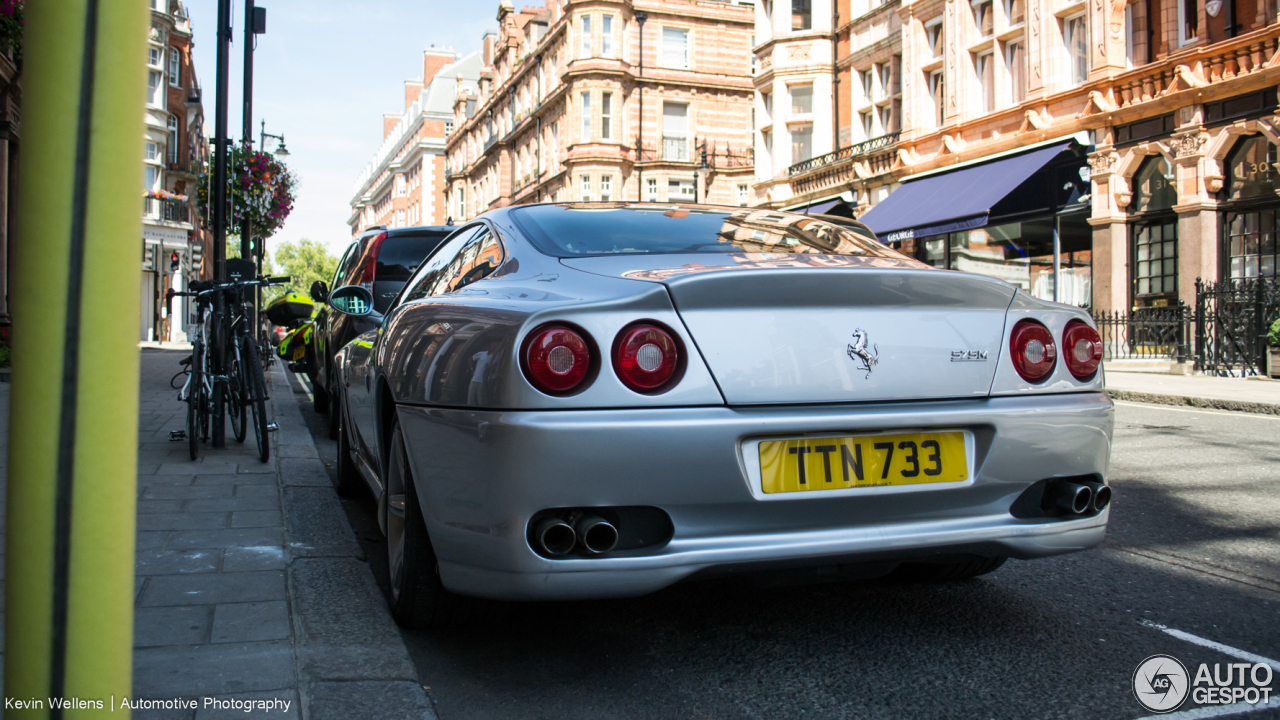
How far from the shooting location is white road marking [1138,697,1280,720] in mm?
2479

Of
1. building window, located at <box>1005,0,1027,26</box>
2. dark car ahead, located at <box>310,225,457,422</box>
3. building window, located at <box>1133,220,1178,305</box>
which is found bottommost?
dark car ahead, located at <box>310,225,457,422</box>

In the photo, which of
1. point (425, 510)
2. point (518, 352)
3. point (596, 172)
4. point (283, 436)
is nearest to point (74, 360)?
point (518, 352)

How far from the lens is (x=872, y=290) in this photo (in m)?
2.66

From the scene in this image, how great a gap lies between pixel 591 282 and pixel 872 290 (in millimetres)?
750

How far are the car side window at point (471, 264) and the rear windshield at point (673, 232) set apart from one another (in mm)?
134

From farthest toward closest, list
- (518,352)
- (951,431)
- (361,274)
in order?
(361,274)
(951,431)
(518,352)

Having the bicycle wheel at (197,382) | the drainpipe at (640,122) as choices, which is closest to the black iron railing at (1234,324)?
the bicycle wheel at (197,382)

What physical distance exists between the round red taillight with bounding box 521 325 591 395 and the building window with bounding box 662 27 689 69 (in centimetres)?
4936

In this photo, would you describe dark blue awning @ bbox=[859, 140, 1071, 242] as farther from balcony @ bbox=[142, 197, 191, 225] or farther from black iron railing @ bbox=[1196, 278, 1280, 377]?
balcony @ bbox=[142, 197, 191, 225]

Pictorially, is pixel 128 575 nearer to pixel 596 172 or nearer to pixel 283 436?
pixel 283 436

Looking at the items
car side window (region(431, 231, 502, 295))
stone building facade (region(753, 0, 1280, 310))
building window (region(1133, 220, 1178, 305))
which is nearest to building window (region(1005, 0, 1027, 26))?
stone building facade (region(753, 0, 1280, 310))

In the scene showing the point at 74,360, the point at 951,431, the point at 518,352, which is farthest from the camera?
the point at 951,431

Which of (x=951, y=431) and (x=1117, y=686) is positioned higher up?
(x=951, y=431)

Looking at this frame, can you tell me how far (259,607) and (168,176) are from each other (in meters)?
47.8
